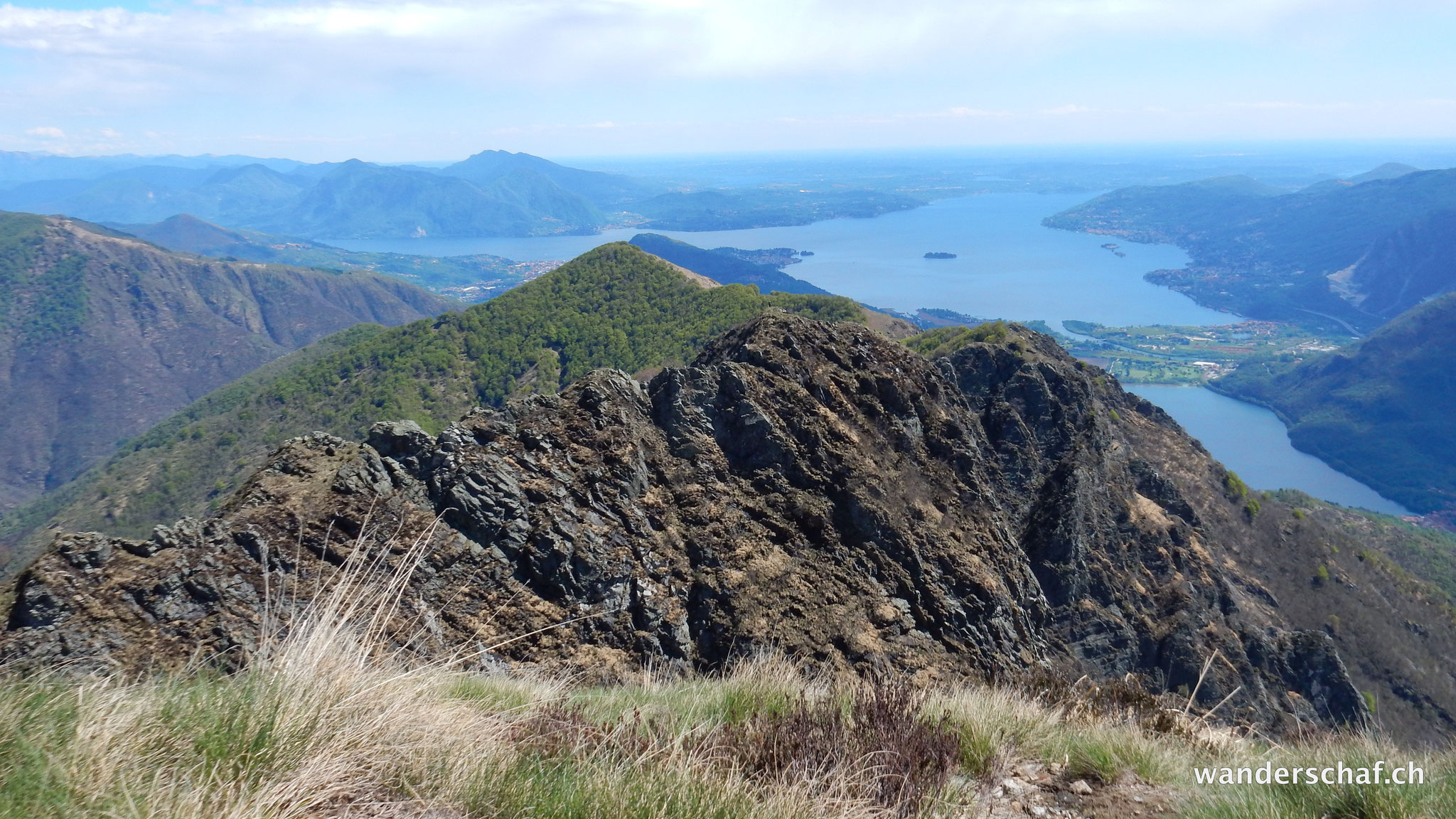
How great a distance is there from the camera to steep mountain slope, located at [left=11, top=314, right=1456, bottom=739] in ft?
27.6

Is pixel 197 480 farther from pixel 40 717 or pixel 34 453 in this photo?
pixel 34 453

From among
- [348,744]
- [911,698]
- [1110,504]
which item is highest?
[348,744]

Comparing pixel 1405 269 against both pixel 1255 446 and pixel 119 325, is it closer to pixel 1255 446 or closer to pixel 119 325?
pixel 1255 446

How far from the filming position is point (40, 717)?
9.93 ft

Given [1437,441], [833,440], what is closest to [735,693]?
[833,440]

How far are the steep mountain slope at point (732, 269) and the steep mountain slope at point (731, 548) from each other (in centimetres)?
12662

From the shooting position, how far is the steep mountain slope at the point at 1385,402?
323 feet

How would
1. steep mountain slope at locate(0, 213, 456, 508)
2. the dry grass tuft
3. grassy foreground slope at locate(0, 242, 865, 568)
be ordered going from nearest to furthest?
1. the dry grass tuft
2. grassy foreground slope at locate(0, 242, 865, 568)
3. steep mountain slope at locate(0, 213, 456, 508)

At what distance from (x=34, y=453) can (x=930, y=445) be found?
165m

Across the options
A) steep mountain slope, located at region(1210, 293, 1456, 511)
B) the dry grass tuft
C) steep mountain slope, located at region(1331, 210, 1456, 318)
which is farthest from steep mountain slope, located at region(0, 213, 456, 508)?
steep mountain slope, located at region(1331, 210, 1456, 318)

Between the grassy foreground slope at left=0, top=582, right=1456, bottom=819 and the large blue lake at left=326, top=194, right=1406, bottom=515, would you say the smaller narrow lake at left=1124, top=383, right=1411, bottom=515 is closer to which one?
the large blue lake at left=326, top=194, right=1406, bottom=515

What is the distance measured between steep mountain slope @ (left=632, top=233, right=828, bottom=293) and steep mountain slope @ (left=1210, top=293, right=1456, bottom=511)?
7886cm

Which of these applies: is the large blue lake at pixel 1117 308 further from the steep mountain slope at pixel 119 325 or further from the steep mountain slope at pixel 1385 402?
the steep mountain slope at pixel 119 325

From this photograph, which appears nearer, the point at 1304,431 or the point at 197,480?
the point at 197,480
